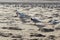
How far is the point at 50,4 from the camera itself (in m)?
4.58

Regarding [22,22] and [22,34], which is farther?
[22,22]

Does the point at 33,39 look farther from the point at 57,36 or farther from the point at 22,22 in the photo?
the point at 22,22

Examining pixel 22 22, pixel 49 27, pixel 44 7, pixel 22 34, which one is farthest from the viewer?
pixel 44 7

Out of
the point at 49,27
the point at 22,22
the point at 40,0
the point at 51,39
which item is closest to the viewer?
the point at 51,39

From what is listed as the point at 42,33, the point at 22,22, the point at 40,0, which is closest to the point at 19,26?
the point at 22,22

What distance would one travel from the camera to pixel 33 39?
224 centimetres

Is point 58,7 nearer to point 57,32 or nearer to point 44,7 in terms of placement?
point 44,7

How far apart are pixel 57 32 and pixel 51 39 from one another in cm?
35

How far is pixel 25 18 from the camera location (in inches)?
124

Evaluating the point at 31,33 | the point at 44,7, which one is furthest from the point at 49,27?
the point at 44,7

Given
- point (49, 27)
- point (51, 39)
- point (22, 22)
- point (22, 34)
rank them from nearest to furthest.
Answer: point (51, 39) < point (22, 34) < point (49, 27) < point (22, 22)

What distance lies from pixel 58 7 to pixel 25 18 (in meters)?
1.57

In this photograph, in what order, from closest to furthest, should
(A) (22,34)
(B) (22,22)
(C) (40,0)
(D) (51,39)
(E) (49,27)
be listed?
1. (D) (51,39)
2. (A) (22,34)
3. (E) (49,27)
4. (B) (22,22)
5. (C) (40,0)

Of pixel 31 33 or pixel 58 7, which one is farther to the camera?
pixel 58 7
